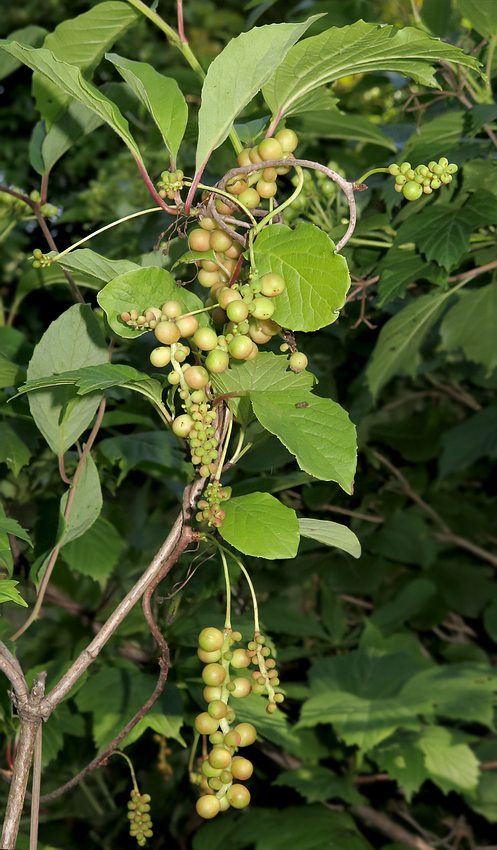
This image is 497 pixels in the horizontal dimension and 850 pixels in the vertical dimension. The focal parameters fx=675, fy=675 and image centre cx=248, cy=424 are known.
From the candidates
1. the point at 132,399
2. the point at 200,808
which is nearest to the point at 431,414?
the point at 132,399

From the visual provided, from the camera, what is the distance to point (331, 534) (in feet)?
1.37

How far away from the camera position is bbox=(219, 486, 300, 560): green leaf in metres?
0.35

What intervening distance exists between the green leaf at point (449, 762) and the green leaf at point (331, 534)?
64 centimetres

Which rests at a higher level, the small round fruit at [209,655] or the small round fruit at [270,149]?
the small round fruit at [270,149]

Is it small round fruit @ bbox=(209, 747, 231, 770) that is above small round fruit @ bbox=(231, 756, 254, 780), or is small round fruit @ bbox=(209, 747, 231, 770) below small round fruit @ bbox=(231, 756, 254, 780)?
above

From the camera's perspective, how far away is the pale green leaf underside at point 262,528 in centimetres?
35

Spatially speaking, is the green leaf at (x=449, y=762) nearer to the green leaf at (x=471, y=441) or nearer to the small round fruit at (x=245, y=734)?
the green leaf at (x=471, y=441)

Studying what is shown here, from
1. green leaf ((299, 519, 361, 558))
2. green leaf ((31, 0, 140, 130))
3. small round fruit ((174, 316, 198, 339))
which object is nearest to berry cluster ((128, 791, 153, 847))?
green leaf ((299, 519, 361, 558))

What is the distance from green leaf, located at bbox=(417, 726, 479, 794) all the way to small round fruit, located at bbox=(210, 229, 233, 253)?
79 cm

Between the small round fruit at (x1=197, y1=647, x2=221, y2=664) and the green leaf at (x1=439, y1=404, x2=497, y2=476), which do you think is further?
the green leaf at (x1=439, y1=404, x2=497, y2=476)

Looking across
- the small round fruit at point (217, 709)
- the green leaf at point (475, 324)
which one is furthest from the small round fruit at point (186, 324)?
the green leaf at point (475, 324)

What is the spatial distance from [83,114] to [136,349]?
264mm

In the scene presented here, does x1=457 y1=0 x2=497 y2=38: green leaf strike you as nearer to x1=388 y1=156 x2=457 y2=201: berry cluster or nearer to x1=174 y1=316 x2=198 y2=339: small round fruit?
x1=388 y1=156 x2=457 y2=201: berry cluster

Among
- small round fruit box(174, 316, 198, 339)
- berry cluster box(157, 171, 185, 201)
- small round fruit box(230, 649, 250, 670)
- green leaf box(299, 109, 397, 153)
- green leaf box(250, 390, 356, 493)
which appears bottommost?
small round fruit box(230, 649, 250, 670)
